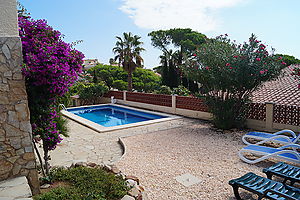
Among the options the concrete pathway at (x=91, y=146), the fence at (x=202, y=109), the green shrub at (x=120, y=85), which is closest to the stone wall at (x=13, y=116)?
the concrete pathway at (x=91, y=146)

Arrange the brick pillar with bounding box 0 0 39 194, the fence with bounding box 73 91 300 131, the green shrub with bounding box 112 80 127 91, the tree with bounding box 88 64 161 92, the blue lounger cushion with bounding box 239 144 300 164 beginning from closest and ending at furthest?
the brick pillar with bounding box 0 0 39 194 < the blue lounger cushion with bounding box 239 144 300 164 < the fence with bounding box 73 91 300 131 < the green shrub with bounding box 112 80 127 91 < the tree with bounding box 88 64 161 92

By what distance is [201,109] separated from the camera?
36.6 feet

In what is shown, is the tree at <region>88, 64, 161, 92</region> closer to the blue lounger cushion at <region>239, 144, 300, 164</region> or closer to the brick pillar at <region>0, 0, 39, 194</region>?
the blue lounger cushion at <region>239, 144, 300, 164</region>

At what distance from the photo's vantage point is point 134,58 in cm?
2139

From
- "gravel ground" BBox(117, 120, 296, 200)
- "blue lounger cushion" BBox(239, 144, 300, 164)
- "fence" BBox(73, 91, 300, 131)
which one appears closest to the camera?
"gravel ground" BBox(117, 120, 296, 200)

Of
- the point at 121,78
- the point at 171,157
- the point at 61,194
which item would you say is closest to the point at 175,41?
the point at 121,78

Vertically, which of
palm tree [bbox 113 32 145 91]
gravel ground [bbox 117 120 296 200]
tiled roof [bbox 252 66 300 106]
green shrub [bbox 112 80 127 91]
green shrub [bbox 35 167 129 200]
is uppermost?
palm tree [bbox 113 32 145 91]

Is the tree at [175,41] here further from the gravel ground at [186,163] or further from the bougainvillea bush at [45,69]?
the bougainvillea bush at [45,69]

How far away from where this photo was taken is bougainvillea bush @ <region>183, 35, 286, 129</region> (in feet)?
25.6

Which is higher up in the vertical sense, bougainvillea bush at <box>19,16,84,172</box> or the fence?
bougainvillea bush at <box>19,16,84,172</box>

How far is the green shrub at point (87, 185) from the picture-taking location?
128 inches

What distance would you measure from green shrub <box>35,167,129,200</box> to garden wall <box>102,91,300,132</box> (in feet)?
22.6

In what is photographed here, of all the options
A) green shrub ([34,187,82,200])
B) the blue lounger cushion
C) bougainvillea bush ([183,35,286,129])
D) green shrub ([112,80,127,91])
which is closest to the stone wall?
green shrub ([34,187,82,200])

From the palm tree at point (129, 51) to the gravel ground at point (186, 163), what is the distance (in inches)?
551
